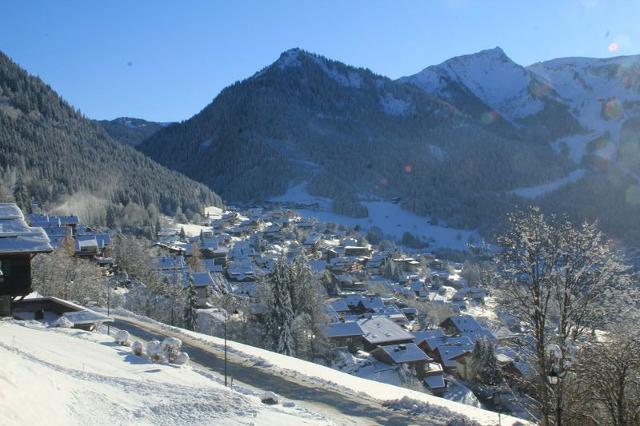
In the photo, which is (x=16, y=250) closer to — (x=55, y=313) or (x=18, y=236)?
(x=18, y=236)

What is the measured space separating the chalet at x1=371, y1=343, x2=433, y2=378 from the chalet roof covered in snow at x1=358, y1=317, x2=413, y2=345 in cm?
312

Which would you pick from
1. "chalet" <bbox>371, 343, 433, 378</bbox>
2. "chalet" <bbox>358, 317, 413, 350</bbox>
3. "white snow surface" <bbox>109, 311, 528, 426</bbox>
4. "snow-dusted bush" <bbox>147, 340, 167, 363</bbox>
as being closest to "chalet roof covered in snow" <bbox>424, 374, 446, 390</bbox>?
"chalet" <bbox>371, 343, 433, 378</bbox>

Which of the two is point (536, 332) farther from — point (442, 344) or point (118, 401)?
point (442, 344)

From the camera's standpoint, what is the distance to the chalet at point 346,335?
50.4 meters

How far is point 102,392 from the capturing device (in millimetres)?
11719

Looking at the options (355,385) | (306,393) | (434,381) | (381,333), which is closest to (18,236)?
(306,393)

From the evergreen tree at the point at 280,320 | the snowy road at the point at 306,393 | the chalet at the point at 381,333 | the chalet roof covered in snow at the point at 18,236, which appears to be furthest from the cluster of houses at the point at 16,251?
the chalet at the point at 381,333

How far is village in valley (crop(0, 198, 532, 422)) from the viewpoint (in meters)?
42.8

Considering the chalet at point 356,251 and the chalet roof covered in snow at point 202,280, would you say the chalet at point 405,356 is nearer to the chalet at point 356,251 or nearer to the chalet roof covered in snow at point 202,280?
the chalet roof covered in snow at point 202,280

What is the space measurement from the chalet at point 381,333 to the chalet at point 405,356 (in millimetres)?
2913

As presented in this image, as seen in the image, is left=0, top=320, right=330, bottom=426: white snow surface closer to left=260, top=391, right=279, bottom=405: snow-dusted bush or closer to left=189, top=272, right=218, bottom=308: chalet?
left=260, top=391, right=279, bottom=405: snow-dusted bush

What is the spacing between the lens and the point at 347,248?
134250 millimetres

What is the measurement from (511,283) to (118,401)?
476 inches

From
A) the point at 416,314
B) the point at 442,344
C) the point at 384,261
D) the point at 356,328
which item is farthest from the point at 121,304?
the point at 384,261
